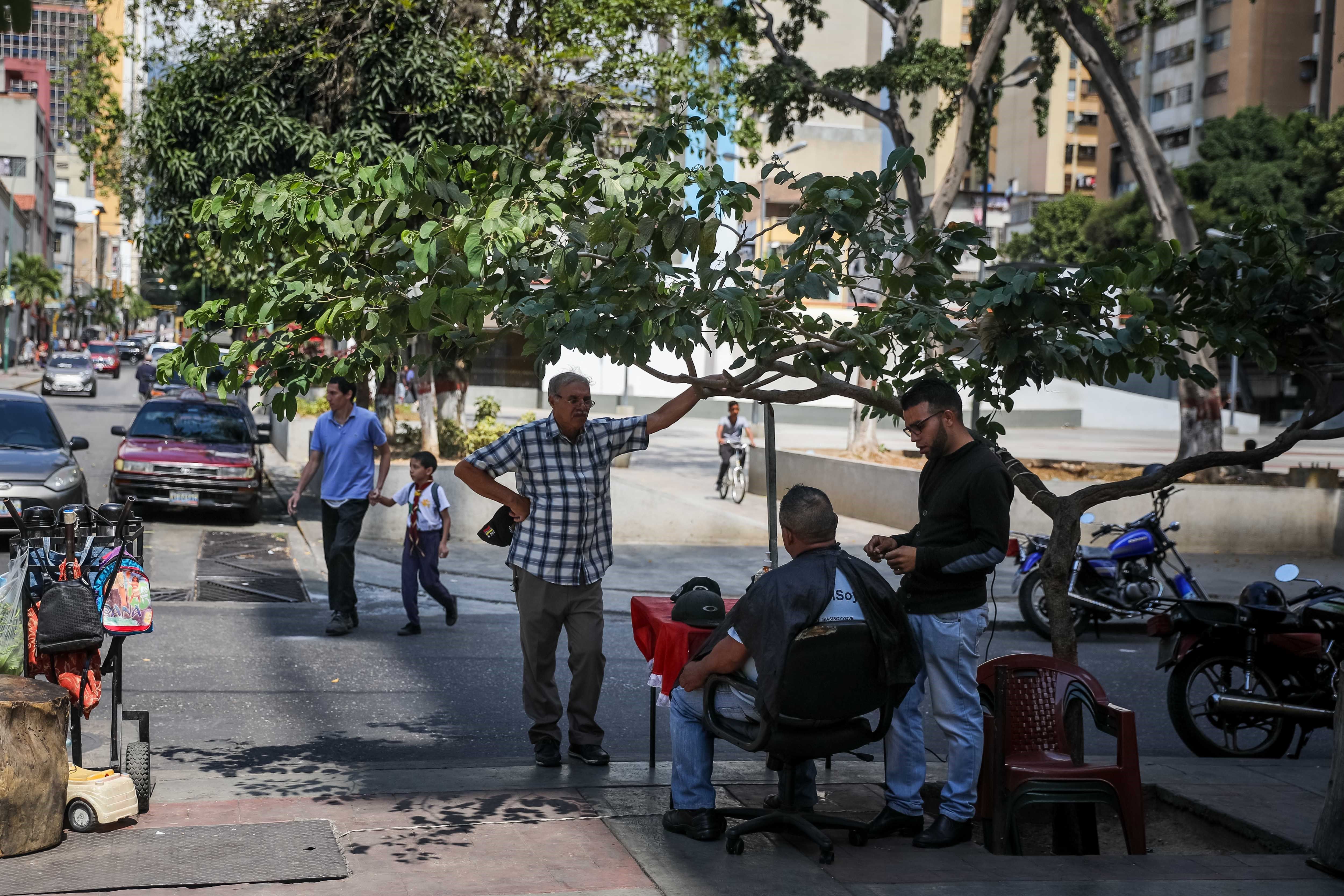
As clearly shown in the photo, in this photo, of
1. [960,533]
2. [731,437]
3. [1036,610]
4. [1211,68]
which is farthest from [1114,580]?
[1211,68]

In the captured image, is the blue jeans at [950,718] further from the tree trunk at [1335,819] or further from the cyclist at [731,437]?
the cyclist at [731,437]

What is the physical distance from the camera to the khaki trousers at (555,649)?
655 centimetres

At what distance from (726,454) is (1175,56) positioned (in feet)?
220

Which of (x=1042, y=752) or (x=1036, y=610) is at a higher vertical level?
(x=1042, y=752)

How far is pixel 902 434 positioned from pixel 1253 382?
74.5 ft

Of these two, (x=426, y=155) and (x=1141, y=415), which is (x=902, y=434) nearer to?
(x=1141, y=415)

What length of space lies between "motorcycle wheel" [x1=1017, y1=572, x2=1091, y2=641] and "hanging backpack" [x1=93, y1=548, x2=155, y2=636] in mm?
7825

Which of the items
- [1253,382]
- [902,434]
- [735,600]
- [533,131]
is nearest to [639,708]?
[735,600]

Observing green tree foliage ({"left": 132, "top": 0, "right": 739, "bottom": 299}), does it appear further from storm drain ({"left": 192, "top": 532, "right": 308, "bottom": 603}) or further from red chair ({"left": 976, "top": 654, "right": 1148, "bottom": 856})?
red chair ({"left": 976, "top": 654, "right": 1148, "bottom": 856})

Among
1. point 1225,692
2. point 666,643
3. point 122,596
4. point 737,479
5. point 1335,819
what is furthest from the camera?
point 737,479

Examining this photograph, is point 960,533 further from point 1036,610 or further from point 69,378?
point 69,378

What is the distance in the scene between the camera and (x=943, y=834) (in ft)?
17.6

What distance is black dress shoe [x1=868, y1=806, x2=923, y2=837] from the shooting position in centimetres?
545

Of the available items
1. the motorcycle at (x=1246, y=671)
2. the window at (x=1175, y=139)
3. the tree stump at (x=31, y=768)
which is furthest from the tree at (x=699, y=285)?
the window at (x=1175, y=139)
